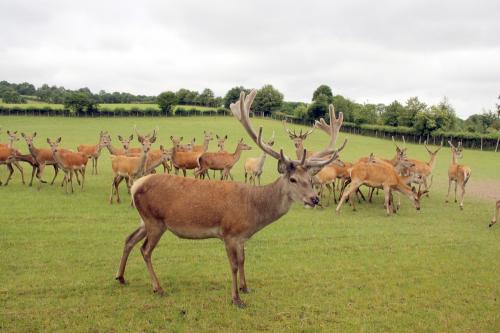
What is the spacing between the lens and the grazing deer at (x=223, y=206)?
6258mm

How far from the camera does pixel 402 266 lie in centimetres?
812

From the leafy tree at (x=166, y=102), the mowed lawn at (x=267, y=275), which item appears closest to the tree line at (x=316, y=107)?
the leafy tree at (x=166, y=102)

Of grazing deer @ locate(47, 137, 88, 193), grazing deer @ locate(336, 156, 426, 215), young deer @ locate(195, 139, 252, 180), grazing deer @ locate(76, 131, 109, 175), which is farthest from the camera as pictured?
grazing deer @ locate(76, 131, 109, 175)

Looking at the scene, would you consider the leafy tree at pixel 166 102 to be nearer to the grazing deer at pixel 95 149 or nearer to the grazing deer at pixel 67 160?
the grazing deer at pixel 95 149

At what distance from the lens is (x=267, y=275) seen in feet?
24.2

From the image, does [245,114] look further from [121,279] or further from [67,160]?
[67,160]

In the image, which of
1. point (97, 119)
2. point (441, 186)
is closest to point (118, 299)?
point (441, 186)

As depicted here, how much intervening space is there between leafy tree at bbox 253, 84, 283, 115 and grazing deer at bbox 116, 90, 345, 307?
238 feet

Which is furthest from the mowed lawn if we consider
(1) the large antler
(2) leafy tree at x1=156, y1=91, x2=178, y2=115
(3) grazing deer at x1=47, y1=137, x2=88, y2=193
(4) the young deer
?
(2) leafy tree at x1=156, y1=91, x2=178, y2=115

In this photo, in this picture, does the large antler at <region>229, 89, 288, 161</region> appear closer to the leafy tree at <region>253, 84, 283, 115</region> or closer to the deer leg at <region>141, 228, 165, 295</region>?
the deer leg at <region>141, 228, 165, 295</region>

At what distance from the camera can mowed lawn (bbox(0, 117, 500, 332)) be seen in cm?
577

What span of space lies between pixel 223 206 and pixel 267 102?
243 ft

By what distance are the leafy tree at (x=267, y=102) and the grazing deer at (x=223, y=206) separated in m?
72.7

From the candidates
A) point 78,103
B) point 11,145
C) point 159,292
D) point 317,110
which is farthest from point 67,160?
point 317,110
